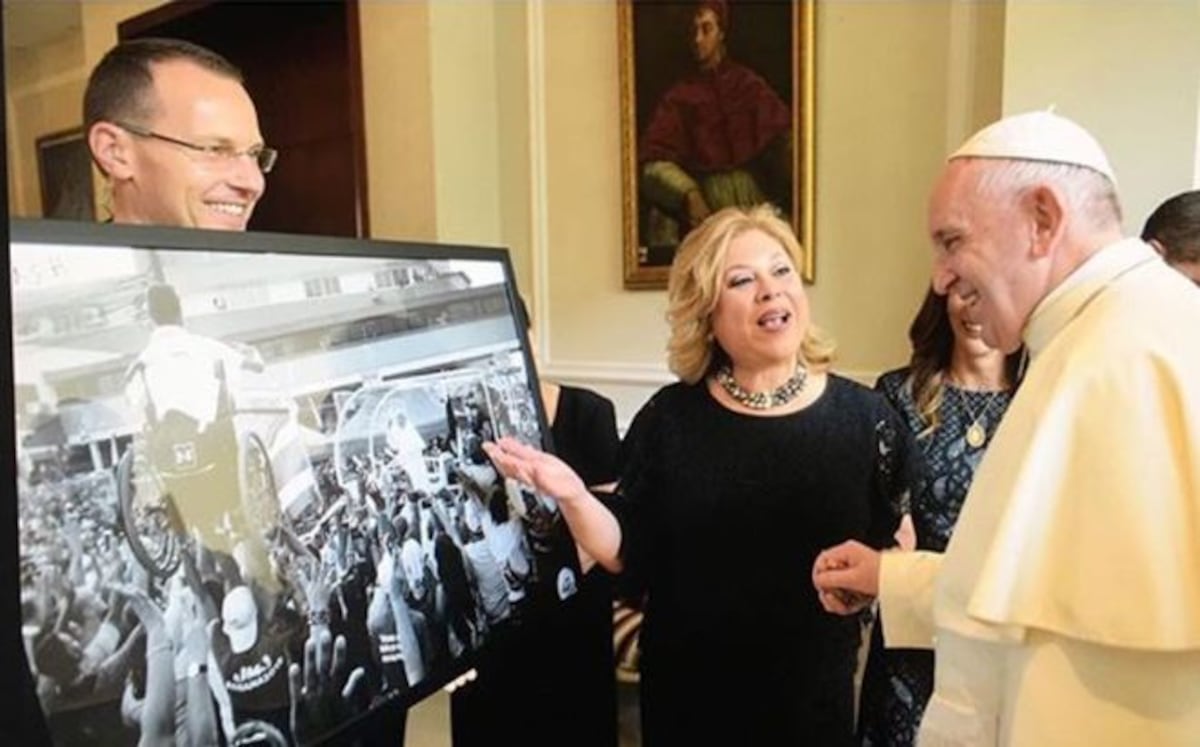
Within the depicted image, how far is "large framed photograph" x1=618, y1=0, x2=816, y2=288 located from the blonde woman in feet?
4.46

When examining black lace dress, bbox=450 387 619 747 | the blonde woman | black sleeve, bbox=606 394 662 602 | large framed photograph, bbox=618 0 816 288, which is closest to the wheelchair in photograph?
the blonde woman

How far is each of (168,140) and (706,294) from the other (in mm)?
963

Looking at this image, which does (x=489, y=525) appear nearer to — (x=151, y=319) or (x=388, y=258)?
(x=388, y=258)

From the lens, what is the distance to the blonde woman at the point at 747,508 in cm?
163

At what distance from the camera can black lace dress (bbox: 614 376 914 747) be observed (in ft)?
5.33

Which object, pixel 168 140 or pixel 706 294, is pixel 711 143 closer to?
pixel 706 294

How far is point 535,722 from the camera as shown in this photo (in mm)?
1900

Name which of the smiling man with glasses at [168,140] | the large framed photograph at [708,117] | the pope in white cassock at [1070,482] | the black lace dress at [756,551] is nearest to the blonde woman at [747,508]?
the black lace dress at [756,551]

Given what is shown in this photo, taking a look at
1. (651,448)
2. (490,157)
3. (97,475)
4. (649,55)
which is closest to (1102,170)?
(651,448)

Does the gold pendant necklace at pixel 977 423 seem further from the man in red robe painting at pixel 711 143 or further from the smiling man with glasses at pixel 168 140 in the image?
the smiling man with glasses at pixel 168 140

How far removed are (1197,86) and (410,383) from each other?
2075 millimetres

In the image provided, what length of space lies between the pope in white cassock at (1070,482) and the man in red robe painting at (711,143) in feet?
6.34

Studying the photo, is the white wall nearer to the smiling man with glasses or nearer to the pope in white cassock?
the pope in white cassock

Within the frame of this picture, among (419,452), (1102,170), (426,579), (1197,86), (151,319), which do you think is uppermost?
(1197,86)
